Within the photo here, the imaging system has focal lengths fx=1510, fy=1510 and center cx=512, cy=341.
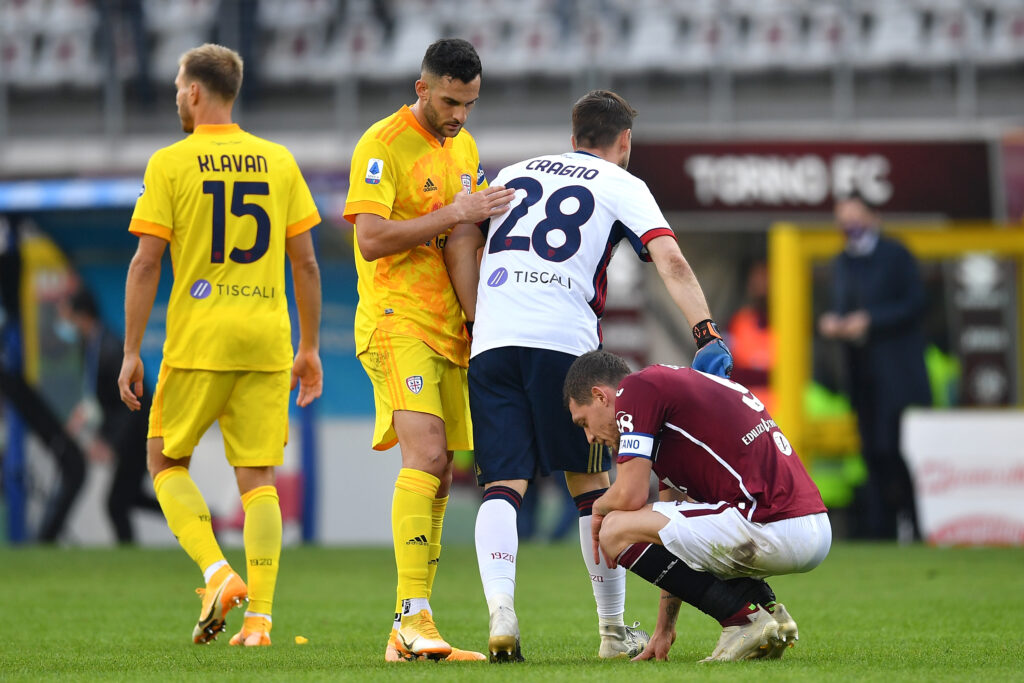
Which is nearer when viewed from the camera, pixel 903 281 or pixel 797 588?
pixel 797 588

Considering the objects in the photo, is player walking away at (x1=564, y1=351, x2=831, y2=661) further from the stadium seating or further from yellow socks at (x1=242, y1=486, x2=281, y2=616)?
the stadium seating

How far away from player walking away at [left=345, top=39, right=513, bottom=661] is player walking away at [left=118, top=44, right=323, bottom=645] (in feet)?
2.32

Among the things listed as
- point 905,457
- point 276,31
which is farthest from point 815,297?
point 276,31

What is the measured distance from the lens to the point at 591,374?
4719 millimetres

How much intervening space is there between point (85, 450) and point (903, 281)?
6.96 metres

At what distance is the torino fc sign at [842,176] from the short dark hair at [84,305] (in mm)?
5091

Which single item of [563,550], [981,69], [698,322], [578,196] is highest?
[981,69]

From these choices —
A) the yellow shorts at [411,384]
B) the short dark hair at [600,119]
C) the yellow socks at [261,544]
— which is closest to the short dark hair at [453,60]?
the short dark hair at [600,119]

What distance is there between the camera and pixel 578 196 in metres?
5.07

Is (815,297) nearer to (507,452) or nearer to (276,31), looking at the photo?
(276,31)

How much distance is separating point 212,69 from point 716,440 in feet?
8.45

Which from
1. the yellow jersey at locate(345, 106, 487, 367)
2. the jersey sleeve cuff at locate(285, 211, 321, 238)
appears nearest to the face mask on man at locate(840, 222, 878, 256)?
the jersey sleeve cuff at locate(285, 211, 321, 238)

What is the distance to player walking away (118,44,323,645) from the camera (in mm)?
5777

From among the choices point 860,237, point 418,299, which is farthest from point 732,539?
point 860,237
